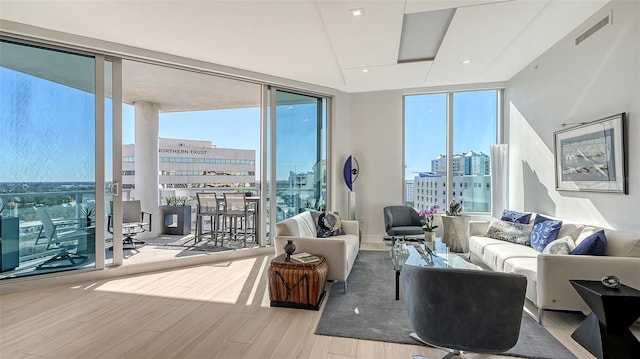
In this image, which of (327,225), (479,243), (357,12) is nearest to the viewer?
(357,12)

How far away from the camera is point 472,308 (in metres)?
1.53

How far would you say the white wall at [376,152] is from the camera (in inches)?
220

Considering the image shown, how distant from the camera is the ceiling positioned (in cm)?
268

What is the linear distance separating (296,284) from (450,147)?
167 inches

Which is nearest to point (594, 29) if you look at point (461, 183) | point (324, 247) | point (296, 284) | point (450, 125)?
point (450, 125)

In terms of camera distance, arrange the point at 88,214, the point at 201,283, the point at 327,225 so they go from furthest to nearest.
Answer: the point at 327,225 → the point at 88,214 → the point at 201,283

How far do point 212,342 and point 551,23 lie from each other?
464 cm

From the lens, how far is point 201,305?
2.75 metres

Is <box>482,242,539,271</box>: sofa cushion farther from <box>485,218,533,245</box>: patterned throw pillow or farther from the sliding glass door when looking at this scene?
the sliding glass door

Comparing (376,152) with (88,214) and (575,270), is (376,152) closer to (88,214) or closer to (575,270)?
(575,270)

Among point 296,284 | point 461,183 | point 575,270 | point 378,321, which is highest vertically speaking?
point 461,183

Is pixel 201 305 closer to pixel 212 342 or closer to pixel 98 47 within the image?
pixel 212 342

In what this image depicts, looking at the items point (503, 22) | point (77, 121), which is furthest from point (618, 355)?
point (77, 121)

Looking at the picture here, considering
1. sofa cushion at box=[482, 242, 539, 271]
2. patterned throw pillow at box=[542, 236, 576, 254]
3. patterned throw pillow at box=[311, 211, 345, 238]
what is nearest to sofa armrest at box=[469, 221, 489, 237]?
sofa cushion at box=[482, 242, 539, 271]
